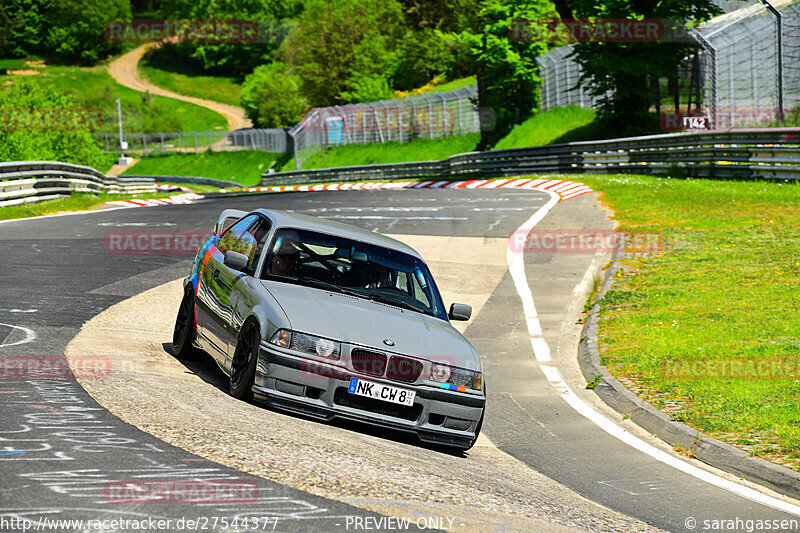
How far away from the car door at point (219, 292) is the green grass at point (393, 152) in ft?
164

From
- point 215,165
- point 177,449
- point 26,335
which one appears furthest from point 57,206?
point 215,165

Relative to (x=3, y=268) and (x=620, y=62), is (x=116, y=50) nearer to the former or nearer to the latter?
(x=620, y=62)

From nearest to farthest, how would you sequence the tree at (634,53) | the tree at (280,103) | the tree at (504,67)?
the tree at (634,53)
the tree at (504,67)
the tree at (280,103)

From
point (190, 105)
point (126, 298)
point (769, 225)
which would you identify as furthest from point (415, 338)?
point (190, 105)

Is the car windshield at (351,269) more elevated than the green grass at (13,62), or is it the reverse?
the green grass at (13,62)

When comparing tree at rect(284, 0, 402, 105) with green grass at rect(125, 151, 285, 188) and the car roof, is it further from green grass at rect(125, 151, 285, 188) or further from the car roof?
the car roof

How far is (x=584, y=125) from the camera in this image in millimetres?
46312

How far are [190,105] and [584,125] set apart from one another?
94.1 metres

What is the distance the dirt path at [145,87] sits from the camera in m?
127

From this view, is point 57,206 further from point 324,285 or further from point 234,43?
point 234,43

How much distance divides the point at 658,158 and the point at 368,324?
25107 millimetres

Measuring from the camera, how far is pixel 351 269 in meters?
8.49
